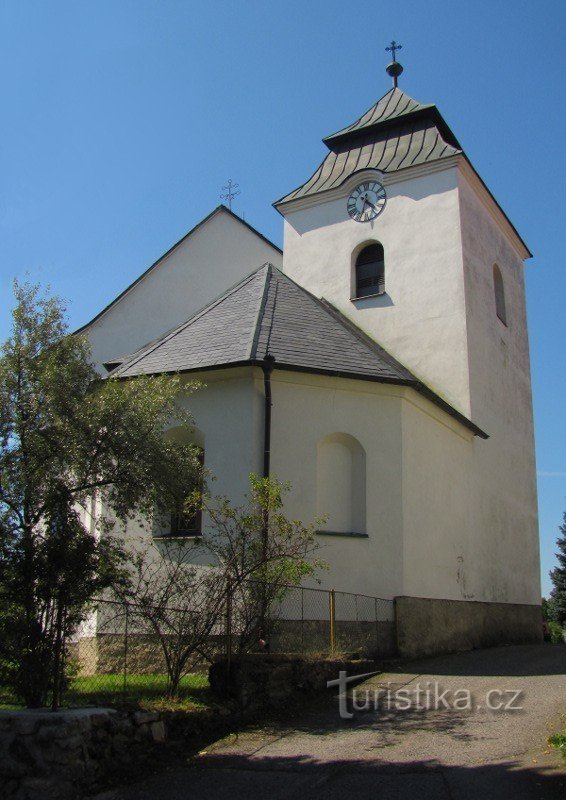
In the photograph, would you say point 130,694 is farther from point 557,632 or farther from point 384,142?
point 557,632

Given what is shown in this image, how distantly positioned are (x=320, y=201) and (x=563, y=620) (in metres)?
18.4

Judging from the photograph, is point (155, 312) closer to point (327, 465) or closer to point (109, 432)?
point (327, 465)

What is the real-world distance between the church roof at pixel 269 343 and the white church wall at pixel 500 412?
7.69 ft

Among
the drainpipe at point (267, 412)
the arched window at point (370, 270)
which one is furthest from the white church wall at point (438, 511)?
the arched window at point (370, 270)

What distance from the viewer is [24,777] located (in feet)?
23.7

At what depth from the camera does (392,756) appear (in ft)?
25.3

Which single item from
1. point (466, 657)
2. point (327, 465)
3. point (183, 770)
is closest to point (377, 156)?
point (327, 465)

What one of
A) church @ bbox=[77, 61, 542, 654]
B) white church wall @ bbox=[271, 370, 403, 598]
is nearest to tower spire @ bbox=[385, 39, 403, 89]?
church @ bbox=[77, 61, 542, 654]

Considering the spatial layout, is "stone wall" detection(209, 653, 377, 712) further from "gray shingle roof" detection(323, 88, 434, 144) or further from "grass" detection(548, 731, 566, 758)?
"gray shingle roof" detection(323, 88, 434, 144)

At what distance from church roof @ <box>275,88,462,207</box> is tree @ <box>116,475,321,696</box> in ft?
41.4

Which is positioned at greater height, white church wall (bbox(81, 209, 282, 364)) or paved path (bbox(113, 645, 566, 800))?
white church wall (bbox(81, 209, 282, 364))

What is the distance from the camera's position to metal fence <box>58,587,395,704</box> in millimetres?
9305

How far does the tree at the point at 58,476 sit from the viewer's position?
8.16 metres

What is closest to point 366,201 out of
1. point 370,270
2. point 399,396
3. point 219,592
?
point 370,270
